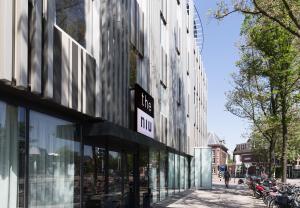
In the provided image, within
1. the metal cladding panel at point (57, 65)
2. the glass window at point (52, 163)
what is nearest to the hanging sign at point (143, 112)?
the glass window at point (52, 163)

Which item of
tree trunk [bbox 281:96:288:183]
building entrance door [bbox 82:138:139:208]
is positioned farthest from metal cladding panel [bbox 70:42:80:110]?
tree trunk [bbox 281:96:288:183]

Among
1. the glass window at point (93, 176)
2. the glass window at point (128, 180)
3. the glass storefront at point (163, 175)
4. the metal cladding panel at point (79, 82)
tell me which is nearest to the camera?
the metal cladding panel at point (79, 82)

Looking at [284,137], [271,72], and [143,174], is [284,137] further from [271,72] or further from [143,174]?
[143,174]

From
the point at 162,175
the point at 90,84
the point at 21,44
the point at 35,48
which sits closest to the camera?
the point at 21,44

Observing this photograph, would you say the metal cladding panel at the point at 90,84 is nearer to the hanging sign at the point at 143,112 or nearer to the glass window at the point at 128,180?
the hanging sign at the point at 143,112

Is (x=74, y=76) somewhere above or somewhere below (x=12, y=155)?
above

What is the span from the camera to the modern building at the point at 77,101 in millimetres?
7965

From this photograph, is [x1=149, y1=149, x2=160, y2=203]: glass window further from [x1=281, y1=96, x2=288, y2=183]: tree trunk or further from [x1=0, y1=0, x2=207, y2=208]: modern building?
[x1=281, y1=96, x2=288, y2=183]: tree trunk

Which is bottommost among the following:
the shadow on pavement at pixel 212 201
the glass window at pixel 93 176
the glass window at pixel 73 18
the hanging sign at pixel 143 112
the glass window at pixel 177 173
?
the shadow on pavement at pixel 212 201

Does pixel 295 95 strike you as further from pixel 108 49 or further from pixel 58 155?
pixel 58 155

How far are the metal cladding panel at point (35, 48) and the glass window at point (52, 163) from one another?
1.19m

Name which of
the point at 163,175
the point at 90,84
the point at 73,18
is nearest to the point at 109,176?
the point at 90,84

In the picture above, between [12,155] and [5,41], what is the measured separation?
210 centimetres

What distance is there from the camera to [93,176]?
12.7m
